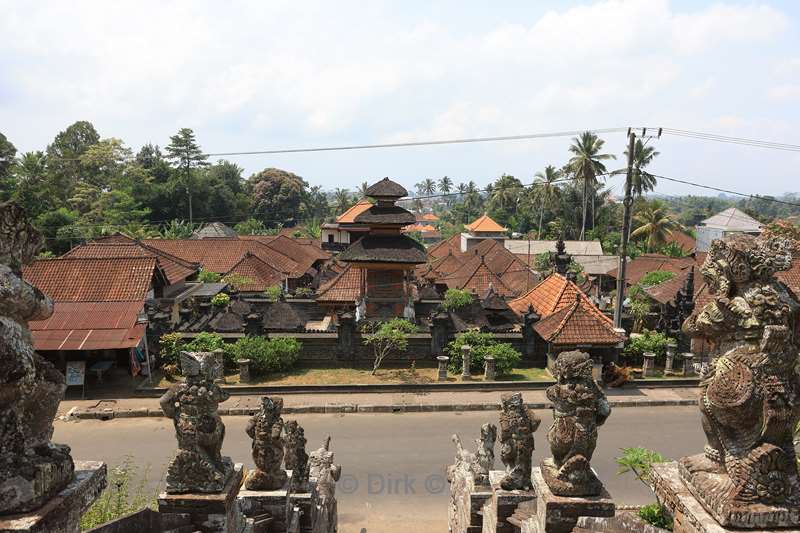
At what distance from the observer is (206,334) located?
17.6m

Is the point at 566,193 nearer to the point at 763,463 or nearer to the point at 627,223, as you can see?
the point at 627,223

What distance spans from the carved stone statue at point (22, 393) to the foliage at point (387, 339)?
1415 centimetres

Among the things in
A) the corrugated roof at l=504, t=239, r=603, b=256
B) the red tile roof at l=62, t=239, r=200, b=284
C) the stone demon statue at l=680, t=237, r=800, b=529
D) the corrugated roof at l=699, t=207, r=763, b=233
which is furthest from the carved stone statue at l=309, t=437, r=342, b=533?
the corrugated roof at l=699, t=207, r=763, b=233

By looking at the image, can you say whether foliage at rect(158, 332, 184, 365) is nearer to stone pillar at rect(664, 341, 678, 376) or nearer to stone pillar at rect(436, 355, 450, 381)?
stone pillar at rect(436, 355, 450, 381)

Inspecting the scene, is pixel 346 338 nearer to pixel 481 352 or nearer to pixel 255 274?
pixel 481 352

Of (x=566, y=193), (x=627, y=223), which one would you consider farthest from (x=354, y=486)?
(x=566, y=193)

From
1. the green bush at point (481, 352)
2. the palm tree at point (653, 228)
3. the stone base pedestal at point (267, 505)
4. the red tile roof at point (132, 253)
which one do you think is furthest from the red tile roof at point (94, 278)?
the palm tree at point (653, 228)

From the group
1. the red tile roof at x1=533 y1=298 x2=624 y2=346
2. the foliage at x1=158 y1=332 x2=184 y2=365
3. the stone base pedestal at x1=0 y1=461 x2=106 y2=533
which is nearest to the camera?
the stone base pedestal at x1=0 y1=461 x2=106 y2=533

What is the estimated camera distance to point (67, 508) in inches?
131

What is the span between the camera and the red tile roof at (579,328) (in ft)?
53.9

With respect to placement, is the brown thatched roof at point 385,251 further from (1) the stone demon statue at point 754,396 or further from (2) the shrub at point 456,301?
(1) the stone demon statue at point 754,396

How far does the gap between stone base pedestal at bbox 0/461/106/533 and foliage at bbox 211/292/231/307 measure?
826 inches

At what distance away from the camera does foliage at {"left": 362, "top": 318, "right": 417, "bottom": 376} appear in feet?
57.4

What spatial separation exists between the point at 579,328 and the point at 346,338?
7.92 meters
